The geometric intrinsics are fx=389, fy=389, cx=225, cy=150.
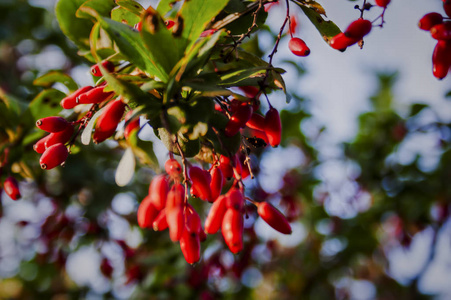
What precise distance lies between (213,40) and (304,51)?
353mm

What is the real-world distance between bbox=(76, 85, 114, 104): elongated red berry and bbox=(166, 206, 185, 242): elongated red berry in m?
0.38

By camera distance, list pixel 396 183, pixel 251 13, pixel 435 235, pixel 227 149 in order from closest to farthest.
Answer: pixel 227 149 < pixel 251 13 < pixel 435 235 < pixel 396 183

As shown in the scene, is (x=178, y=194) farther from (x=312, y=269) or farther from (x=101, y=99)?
(x=312, y=269)

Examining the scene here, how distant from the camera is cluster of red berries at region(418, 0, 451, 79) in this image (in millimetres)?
1039

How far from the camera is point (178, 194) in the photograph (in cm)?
98

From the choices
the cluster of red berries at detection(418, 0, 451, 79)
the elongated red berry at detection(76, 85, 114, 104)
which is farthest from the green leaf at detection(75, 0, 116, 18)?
the cluster of red berries at detection(418, 0, 451, 79)

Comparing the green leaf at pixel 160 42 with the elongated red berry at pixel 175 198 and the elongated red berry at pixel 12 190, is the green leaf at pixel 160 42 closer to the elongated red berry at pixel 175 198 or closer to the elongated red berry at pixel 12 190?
the elongated red berry at pixel 175 198

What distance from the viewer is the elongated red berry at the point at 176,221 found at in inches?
36.9

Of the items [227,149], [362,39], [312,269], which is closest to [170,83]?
[227,149]

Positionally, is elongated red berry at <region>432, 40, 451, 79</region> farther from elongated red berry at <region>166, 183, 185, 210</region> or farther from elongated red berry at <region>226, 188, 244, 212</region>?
elongated red berry at <region>166, 183, 185, 210</region>

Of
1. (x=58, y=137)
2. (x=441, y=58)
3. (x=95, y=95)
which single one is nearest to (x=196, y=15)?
(x=95, y=95)

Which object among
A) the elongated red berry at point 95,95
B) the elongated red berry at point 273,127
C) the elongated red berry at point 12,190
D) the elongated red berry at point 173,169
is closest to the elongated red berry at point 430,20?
the elongated red berry at point 273,127

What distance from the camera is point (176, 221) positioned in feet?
3.09

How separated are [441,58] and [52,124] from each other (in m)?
1.13
